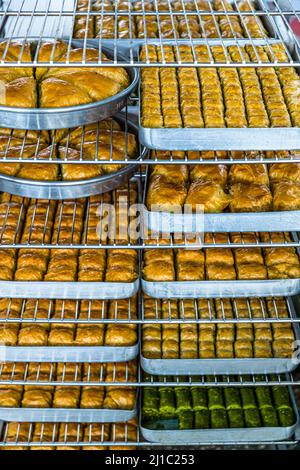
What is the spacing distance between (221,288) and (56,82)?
1.17 metres

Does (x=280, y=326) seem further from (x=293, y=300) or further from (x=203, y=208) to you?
(x=203, y=208)

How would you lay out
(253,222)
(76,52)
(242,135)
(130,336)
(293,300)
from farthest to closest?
(293,300)
(130,336)
(76,52)
(253,222)
(242,135)

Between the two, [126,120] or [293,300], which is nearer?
[126,120]

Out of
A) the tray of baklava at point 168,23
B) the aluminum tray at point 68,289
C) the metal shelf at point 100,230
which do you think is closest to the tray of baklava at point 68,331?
the aluminum tray at point 68,289

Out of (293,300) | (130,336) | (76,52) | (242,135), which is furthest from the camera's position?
(293,300)

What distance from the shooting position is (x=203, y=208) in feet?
7.68

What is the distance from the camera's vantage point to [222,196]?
2398mm

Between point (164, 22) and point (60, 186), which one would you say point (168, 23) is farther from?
point (60, 186)

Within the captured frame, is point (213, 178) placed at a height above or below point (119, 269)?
above

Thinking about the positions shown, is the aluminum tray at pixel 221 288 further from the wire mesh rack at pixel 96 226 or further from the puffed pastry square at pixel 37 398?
the puffed pastry square at pixel 37 398

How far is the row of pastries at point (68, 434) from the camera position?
2.91 meters

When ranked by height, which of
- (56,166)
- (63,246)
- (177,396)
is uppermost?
(56,166)

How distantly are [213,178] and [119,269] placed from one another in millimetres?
607
